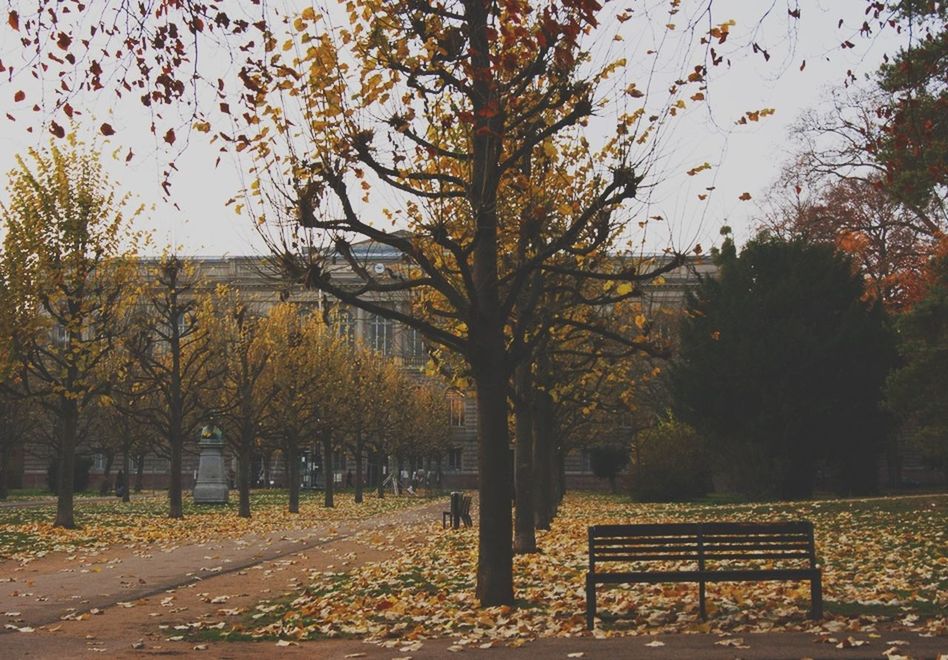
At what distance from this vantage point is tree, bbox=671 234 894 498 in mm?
40531

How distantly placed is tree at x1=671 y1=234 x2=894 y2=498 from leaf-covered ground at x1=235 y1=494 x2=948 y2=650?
66.3 feet

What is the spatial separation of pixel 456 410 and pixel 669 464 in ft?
160

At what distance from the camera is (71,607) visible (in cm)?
1438

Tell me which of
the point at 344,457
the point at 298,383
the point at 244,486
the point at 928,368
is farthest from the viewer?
the point at 344,457

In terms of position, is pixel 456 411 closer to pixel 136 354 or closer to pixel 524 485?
pixel 136 354

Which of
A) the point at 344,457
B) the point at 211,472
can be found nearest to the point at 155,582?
the point at 211,472

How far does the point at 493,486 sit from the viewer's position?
43.9ft

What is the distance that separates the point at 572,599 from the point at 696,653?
390 cm

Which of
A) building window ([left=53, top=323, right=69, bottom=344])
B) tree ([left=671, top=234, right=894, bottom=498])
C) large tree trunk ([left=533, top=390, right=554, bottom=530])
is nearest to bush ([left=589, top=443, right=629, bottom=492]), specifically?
tree ([left=671, top=234, right=894, bottom=498])

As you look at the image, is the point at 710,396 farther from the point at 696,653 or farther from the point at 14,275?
the point at 696,653

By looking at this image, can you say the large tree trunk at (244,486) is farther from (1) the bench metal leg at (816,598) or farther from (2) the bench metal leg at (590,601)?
(1) the bench metal leg at (816,598)

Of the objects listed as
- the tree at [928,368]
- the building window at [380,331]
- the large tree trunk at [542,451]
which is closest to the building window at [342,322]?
the building window at [380,331]

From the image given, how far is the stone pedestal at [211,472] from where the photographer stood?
49312 millimetres

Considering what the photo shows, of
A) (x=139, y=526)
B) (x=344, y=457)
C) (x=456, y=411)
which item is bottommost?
(x=139, y=526)
